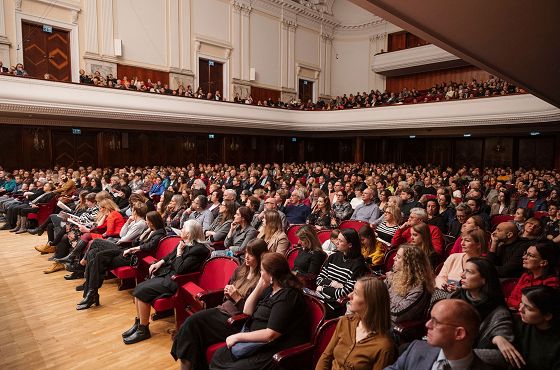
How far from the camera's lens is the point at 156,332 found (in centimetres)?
371

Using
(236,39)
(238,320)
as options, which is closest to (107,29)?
(236,39)

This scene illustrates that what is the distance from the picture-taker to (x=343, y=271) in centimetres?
304

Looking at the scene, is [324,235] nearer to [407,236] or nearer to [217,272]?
[407,236]

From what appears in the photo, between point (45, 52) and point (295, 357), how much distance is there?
47.1 feet

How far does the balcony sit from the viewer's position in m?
17.4

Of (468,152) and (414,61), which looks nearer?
(468,152)

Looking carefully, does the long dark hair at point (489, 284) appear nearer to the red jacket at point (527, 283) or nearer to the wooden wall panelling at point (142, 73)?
the red jacket at point (527, 283)

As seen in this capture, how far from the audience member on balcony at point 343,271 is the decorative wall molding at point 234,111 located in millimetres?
10328

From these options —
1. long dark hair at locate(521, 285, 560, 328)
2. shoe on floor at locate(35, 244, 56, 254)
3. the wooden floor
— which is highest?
long dark hair at locate(521, 285, 560, 328)

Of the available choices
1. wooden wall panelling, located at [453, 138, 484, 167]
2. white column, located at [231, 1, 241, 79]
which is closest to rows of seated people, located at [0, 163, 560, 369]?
wooden wall panelling, located at [453, 138, 484, 167]

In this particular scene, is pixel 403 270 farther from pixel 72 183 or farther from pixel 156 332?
pixel 72 183

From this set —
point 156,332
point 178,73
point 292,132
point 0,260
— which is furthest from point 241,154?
point 156,332

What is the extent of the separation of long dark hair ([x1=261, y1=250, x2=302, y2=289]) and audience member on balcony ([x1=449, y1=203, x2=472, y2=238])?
2.97 m

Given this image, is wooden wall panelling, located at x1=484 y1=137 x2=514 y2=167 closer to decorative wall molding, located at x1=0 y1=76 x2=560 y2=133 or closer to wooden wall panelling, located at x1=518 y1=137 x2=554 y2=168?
wooden wall panelling, located at x1=518 y1=137 x2=554 y2=168
